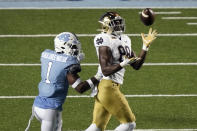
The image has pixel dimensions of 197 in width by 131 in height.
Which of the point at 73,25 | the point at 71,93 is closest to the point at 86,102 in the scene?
the point at 71,93

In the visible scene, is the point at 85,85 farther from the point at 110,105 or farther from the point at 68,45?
the point at 110,105

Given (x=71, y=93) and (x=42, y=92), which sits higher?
(x=42, y=92)

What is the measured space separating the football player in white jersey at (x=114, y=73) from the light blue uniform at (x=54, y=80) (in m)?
0.65

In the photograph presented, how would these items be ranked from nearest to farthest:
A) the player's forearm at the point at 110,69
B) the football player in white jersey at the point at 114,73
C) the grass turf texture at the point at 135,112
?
the player's forearm at the point at 110,69, the football player in white jersey at the point at 114,73, the grass turf texture at the point at 135,112

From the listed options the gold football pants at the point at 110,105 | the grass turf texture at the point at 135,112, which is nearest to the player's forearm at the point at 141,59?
the gold football pants at the point at 110,105

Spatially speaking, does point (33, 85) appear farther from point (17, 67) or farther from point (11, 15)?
point (11, 15)

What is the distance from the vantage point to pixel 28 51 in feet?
49.2

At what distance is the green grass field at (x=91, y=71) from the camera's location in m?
11.3

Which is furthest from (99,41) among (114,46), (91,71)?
(91,71)

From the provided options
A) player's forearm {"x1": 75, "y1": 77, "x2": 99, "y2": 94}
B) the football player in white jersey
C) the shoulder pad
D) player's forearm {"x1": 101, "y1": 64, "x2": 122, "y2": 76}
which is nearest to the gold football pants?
the football player in white jersey

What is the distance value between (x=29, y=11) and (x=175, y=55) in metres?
4.55

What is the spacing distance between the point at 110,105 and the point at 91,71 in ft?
15.1

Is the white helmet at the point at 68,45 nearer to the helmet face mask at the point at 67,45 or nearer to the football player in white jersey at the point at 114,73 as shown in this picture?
the helmet face mask at the point at 67,45

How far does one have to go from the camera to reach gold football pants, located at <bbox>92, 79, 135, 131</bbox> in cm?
918
